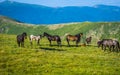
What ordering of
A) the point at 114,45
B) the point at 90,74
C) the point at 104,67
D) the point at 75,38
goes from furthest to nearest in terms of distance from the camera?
the point at 75,38, the point at 114,45, the point at 104,67, the point at 90,74

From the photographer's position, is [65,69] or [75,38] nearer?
[65,69]

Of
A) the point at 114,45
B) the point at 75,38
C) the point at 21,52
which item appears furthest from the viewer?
the point at 75,38

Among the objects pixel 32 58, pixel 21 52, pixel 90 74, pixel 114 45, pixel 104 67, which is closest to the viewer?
pixel 90 74

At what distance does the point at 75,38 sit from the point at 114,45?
1392 cm

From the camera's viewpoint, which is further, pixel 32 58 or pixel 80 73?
pixel 32 58

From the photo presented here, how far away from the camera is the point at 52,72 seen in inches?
1305

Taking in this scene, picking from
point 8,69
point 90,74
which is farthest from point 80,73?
point 8,69

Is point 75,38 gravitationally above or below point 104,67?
above

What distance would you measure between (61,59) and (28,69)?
7914mm

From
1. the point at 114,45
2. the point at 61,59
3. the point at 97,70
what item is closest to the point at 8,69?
the point at 61,59

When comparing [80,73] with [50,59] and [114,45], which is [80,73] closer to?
[50,59]

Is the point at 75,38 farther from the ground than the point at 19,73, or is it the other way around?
the point at 75,38

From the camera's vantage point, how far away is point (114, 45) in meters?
53.0

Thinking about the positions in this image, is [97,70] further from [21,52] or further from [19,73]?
[21,52]
